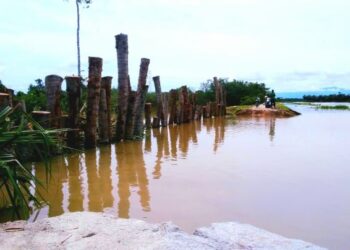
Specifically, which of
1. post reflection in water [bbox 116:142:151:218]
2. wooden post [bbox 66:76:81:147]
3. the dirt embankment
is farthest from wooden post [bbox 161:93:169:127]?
the dirt embankment

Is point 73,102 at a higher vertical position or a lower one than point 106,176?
higher

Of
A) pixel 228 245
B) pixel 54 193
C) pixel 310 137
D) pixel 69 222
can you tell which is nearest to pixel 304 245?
pixel 228 245

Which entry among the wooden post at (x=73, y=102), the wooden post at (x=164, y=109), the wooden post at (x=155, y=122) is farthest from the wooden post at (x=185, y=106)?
the wooden post at (x=73, y=102)

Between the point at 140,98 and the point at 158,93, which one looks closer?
the point at 140,98

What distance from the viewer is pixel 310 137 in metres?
12.4

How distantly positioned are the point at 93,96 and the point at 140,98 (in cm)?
214

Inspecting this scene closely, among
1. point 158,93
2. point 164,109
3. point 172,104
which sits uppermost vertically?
point 158,93

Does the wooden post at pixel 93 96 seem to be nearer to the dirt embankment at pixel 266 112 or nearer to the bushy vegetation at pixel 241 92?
the dirt embankment at pixel 266 112

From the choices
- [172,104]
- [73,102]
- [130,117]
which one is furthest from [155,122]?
[73,102]

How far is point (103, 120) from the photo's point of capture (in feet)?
32.3

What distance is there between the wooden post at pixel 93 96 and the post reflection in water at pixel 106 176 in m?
0.48

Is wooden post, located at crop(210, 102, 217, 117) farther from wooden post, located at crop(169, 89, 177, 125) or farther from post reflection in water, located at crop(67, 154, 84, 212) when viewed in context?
post reflection in water, located at crop(67, 154, 84, 212)

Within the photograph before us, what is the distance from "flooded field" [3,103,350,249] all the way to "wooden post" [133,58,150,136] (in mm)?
1388

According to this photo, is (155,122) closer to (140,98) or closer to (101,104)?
(140,98)
